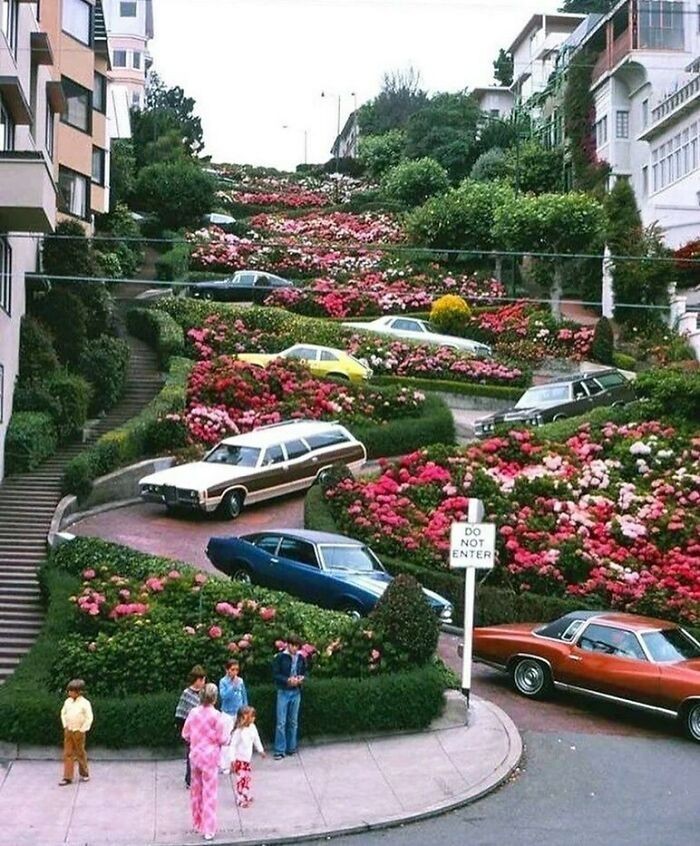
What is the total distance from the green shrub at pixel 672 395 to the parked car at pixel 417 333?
11.3 meters

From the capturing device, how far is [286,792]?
484 inches

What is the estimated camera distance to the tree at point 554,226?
45.8 meters

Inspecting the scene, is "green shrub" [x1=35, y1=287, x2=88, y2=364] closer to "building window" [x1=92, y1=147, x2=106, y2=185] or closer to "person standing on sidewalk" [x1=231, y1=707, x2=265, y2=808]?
"building window" [x1=92, y1=147, x2=106, y2=185]

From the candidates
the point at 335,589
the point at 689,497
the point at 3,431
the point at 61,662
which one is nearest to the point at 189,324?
the point at 3,431

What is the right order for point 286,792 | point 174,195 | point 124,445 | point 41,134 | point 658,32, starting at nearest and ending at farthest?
point 286,792 → point 124,445 → point 41,134 → point 658,32 → point 174,195

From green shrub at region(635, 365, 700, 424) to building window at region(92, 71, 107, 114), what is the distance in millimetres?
22016

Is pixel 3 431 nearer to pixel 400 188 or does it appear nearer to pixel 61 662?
pixel 61 662

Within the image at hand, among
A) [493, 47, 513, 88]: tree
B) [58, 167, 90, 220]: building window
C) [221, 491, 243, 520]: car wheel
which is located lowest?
[221, 491, 243, 520]: car wheel

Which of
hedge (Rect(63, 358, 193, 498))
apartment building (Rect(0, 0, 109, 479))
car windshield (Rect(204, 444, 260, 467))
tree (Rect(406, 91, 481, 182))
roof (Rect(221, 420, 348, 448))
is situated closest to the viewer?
apartment building (Rect(0, 0, 109, 479))

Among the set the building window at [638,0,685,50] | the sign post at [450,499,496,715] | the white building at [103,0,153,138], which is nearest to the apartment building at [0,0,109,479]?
the sign post at [450,499,496,715]

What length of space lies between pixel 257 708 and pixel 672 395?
1647cm

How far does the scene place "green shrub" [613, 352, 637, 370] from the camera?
130ft

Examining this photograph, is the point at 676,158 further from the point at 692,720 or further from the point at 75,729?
the point at 75,729

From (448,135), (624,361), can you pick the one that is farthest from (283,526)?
(448,135)
